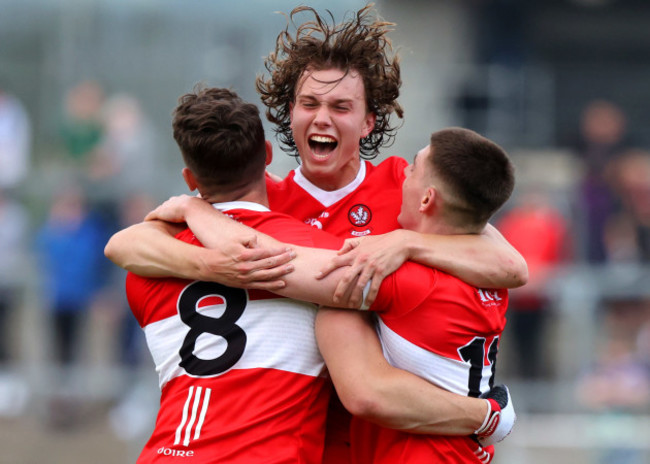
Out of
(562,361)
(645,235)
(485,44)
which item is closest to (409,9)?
(485,44)

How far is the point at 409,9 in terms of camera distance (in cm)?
1490

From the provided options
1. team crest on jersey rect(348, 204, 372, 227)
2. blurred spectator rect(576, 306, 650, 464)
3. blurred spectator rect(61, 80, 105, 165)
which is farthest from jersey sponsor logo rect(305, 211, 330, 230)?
blurred spectator rect(61, 80, 105, 165)

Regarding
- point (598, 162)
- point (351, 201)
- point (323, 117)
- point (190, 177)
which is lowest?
point (598, 162)

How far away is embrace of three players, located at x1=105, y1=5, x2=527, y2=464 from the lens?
3762 millimetres

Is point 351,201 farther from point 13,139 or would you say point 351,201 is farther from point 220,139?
point 13,139

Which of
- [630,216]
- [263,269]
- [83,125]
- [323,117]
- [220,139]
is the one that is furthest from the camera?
[83,125]

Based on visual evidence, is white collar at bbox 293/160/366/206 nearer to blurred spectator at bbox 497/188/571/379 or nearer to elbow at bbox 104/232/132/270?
elbow at bbox 104/232/132/270

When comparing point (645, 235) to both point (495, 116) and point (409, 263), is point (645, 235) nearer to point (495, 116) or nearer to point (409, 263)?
point (495, 116)

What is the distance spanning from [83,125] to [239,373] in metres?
7.86

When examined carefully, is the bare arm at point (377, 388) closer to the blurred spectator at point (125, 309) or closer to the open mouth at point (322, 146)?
the open mouth at point (322, 146)

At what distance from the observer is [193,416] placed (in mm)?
3779

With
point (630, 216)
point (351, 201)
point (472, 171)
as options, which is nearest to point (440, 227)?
point (472, 171)

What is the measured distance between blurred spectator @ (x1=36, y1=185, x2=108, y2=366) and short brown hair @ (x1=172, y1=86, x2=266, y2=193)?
20.8 feet

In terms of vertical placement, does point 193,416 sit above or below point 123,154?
below
